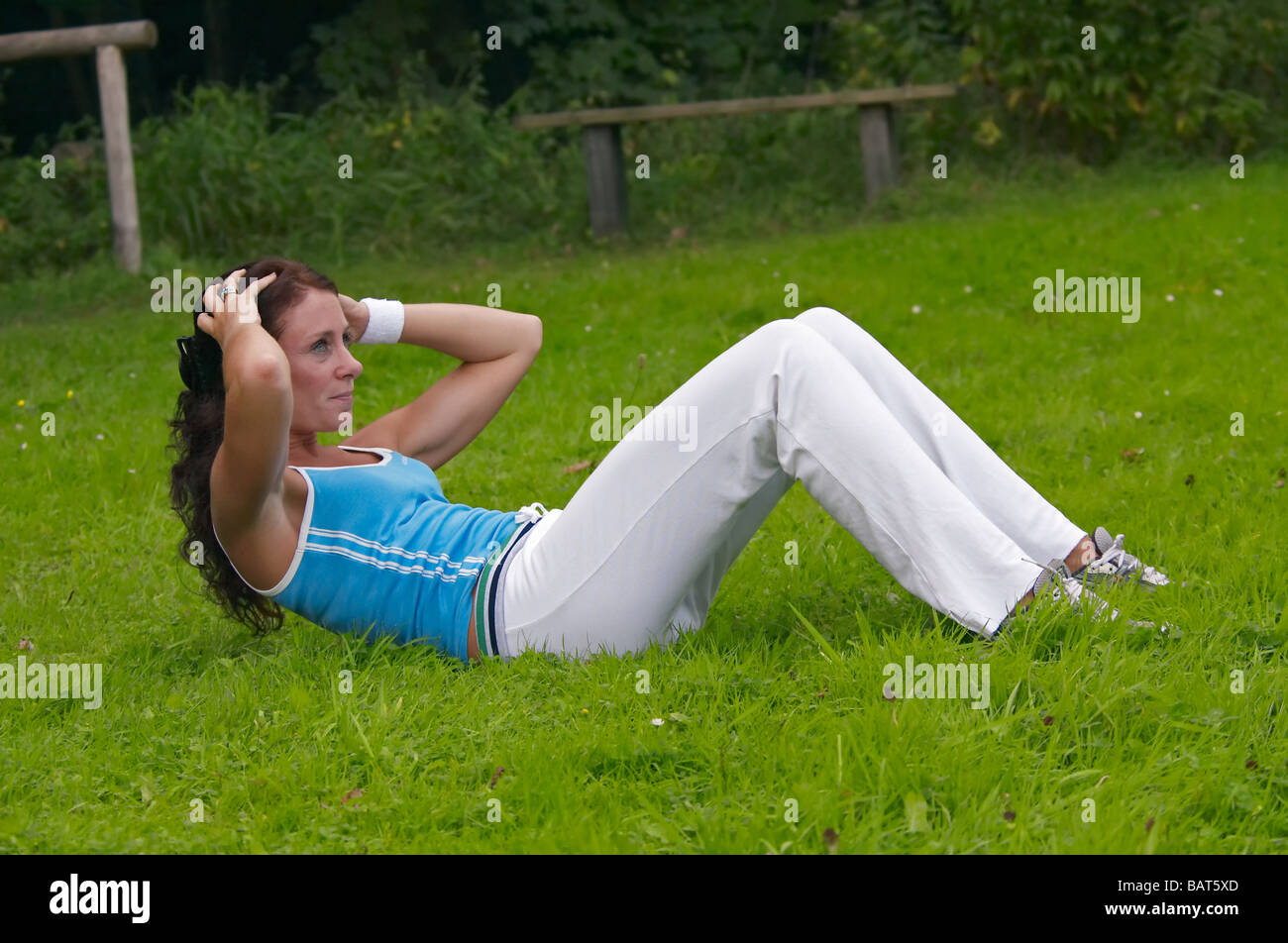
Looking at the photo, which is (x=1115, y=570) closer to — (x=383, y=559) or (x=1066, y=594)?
(x=1066, y=594)

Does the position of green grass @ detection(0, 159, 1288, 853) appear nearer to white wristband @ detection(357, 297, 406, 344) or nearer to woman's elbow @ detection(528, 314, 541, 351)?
white wristband @ detection(357, 297, 406, 344)

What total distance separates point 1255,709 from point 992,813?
2.17 ft

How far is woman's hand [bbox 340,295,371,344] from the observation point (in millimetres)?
3455

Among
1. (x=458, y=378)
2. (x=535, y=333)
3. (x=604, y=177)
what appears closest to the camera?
(x=458, y=378)

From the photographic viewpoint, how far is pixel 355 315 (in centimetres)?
347

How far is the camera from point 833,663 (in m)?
2.92

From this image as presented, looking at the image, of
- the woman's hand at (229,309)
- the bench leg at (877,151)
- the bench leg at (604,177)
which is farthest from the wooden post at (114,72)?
the woman's hand at (229,309)

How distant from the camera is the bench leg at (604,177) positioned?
10.1m

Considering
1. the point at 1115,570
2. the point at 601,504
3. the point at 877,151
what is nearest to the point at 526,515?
the point at 601,504

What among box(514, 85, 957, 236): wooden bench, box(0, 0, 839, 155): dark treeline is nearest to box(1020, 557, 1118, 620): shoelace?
box(514, 85, 957, 236): wooden bench

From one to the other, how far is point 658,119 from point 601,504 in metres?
7.67
